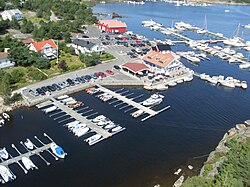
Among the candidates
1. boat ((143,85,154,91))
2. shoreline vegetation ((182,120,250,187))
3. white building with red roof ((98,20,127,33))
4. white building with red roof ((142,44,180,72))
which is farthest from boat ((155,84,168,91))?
white building with red roof ((98,20,127,33))

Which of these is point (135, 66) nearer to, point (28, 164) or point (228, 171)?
point (28, 164)

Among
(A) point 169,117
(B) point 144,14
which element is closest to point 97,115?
(A) point 169,117

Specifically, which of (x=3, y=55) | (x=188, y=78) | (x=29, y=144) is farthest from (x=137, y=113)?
(x=3, y=55)

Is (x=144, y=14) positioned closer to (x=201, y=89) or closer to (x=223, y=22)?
(x=223, y=22)

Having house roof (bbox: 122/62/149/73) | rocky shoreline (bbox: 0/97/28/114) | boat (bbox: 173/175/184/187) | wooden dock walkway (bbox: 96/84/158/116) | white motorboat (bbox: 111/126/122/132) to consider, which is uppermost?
house roof (bbox: 122/62/149/73)

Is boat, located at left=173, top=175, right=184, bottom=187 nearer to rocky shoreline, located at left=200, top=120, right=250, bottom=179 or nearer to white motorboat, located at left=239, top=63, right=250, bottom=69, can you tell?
rocky shoreline, located at left=200, top=120, right=250, bottom=179
